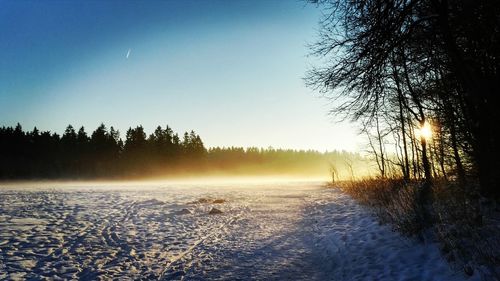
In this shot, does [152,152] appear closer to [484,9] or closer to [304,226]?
[304,226]

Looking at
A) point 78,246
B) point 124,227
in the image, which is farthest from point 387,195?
point 78,246

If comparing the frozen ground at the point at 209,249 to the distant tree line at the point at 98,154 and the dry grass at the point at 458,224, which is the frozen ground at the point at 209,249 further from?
the distant tree line at the point at 98,154

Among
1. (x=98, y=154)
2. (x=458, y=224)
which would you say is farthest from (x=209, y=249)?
(x=98, y=154)

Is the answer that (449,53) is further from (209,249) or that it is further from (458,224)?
(209,249)

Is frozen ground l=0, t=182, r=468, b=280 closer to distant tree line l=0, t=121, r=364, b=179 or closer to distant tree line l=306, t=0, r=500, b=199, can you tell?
distant tree line l=306, t=0, r=500, b=199

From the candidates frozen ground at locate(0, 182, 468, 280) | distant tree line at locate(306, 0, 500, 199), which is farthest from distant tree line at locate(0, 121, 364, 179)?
distant tree line at locate(306, 0, 500, 199)

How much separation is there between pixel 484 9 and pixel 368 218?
274 inches

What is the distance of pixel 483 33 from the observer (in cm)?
759

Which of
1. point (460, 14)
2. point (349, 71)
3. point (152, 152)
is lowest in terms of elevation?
point (349, 71)

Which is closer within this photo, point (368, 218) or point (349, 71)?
point (349, 71)

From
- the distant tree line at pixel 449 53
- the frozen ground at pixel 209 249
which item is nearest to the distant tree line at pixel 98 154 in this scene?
→ the frozen ground at pixel 209 249

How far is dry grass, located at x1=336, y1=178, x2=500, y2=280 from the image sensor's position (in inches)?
205

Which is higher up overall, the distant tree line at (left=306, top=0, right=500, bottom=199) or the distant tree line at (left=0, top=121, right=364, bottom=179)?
the distant tree line at (left=0, top=121, right=364, bottom=179)

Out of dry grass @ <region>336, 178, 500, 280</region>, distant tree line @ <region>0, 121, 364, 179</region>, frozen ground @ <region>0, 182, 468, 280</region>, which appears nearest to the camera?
dry grass @ <region>336, 178, 500, 280</region>
